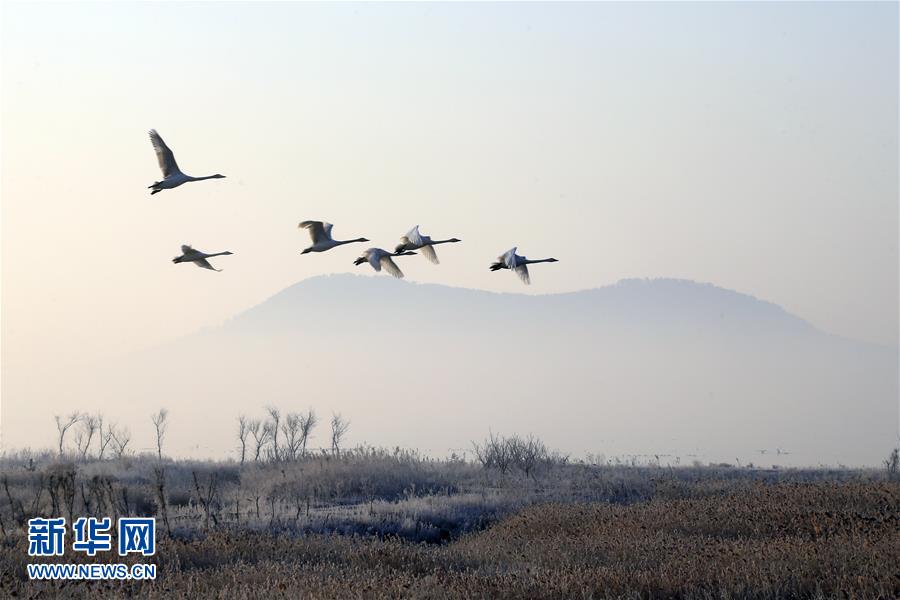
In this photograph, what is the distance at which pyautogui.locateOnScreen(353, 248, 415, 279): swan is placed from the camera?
14.7 meters

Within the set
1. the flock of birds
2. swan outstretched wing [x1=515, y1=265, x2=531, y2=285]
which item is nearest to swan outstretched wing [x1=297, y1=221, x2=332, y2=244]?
the flock of birds

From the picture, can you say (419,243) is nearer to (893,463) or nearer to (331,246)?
(331,246)

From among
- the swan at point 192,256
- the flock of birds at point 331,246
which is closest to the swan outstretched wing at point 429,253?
the flock of birds at point 331,246

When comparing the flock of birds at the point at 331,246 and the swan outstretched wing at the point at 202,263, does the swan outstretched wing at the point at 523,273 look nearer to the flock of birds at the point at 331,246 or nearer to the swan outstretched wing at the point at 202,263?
the flock of birds at the point at 331,246

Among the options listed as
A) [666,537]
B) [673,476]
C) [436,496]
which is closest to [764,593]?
[666,537]

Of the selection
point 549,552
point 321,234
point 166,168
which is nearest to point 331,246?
point 321,234

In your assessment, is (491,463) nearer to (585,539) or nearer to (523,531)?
(523,531)

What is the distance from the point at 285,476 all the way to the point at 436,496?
4.35 m

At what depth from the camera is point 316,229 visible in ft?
53.0

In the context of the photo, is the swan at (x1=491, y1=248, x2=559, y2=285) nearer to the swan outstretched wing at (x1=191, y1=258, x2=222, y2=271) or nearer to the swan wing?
the swan wing

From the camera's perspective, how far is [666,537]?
1359 centimetres

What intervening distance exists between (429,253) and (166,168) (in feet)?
13.3

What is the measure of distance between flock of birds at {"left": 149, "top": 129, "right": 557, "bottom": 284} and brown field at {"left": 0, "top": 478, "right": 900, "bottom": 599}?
12.3 feet

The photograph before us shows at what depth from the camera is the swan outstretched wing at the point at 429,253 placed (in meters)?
16.2
